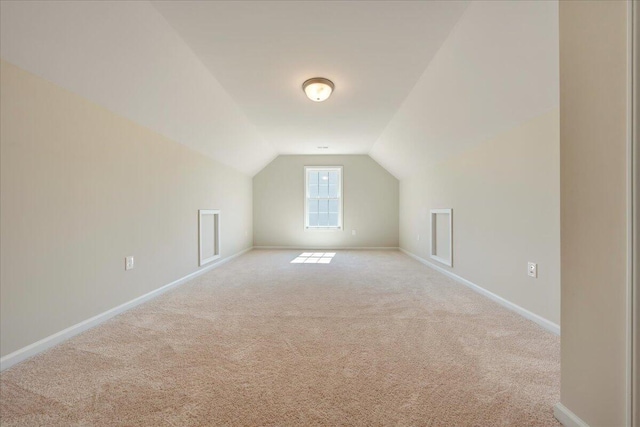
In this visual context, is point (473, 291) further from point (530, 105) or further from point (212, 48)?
point (212, 48)

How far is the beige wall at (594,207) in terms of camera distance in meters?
0.92

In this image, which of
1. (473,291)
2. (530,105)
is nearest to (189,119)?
(530,105)

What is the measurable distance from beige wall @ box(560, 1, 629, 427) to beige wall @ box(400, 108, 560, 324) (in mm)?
1115

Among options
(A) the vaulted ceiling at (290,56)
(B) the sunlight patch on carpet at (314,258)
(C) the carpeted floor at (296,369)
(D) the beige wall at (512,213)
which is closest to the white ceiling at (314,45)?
(A) the vaulted ceiling at (290,56)

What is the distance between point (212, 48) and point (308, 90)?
3.40 feet

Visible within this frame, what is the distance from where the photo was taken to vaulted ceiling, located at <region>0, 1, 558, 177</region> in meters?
1.69

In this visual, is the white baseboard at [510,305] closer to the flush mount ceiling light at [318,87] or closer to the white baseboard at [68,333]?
the flush mount ceiling light at [318,87]

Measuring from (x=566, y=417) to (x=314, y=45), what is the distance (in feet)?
8.88

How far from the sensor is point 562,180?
1.16 meters

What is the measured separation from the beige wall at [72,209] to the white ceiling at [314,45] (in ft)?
3.20

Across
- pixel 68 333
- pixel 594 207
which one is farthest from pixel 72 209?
pixel 594 207

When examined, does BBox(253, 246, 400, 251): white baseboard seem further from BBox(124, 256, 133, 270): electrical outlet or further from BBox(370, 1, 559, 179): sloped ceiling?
BBox(124, 256, 133, 270): electrical outlet

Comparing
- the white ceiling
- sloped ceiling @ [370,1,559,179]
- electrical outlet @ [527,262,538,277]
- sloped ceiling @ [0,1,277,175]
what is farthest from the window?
electrical outlet @ [527,262,538,277]

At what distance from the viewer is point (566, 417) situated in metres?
1.12
